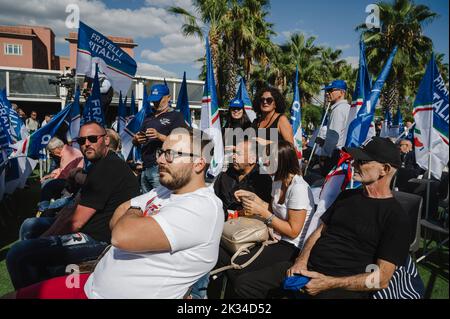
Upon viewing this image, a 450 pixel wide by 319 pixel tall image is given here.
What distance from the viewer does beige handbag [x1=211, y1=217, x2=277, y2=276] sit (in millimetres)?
2609

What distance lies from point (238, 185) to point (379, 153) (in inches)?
55.9

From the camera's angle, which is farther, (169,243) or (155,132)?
(155,132)

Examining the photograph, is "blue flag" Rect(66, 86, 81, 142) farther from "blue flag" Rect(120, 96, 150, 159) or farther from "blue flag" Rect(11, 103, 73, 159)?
"blue flag" Rect(120, 96, 150, 159)

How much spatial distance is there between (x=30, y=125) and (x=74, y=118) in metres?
9.22

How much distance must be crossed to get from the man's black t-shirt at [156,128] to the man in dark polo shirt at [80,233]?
1.36m

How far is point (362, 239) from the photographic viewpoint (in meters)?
2.12

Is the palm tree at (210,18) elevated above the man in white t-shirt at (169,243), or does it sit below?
above

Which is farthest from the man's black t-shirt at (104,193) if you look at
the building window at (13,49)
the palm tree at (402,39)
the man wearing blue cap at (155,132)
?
the building window at (13,49)

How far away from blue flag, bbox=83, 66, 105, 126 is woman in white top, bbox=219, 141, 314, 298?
3.14 metres

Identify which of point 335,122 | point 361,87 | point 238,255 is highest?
point 361,87

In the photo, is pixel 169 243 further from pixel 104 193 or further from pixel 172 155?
pixel 104 193

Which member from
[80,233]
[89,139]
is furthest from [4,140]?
[80,233]

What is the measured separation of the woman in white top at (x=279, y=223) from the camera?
93.0 inches

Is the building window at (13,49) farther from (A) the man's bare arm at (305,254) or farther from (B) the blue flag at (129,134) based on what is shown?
(A) the man's bare arm at (305,254)
